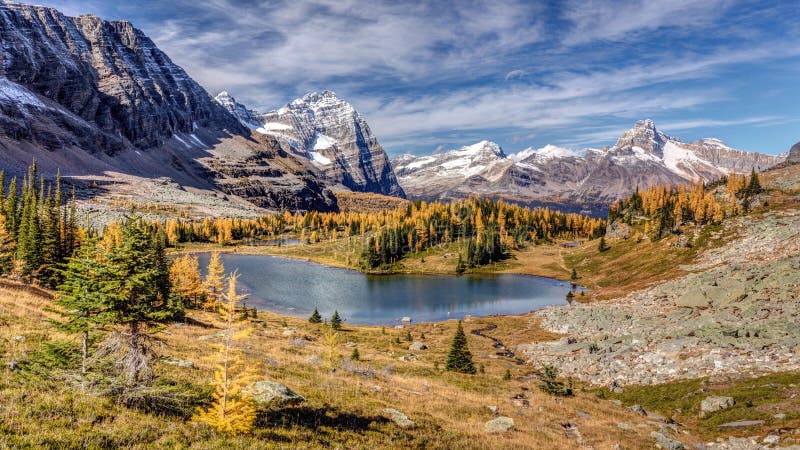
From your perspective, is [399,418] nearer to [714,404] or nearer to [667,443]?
[667,443]

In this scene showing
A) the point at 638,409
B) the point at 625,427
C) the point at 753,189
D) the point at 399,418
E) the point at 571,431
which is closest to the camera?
the point at 399,418

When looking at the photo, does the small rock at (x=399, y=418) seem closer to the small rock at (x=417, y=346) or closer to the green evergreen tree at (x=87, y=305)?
the green evergreen tree at (x=87, y=305)

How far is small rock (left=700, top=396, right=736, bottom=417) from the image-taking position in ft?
102

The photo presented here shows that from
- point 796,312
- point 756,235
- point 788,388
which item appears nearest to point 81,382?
point 788,388

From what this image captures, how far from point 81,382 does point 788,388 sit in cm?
4338

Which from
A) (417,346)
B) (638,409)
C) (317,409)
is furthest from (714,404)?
(417,346)

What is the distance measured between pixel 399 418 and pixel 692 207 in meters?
155

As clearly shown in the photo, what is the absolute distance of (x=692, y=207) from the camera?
5571 inches

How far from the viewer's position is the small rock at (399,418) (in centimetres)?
2223

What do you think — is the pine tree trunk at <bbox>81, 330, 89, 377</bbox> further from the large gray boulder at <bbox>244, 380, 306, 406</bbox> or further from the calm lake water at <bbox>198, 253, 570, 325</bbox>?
the calm lake water at <bbox>198, 253, 570, 325</bbox>

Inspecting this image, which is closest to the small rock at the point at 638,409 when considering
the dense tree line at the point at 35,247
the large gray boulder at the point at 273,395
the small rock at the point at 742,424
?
the small rock at the point at 742,424

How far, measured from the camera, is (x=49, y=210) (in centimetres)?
6356

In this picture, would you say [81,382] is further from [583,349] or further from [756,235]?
[756,235]

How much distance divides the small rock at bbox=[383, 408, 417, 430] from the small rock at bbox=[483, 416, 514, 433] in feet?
16.4
